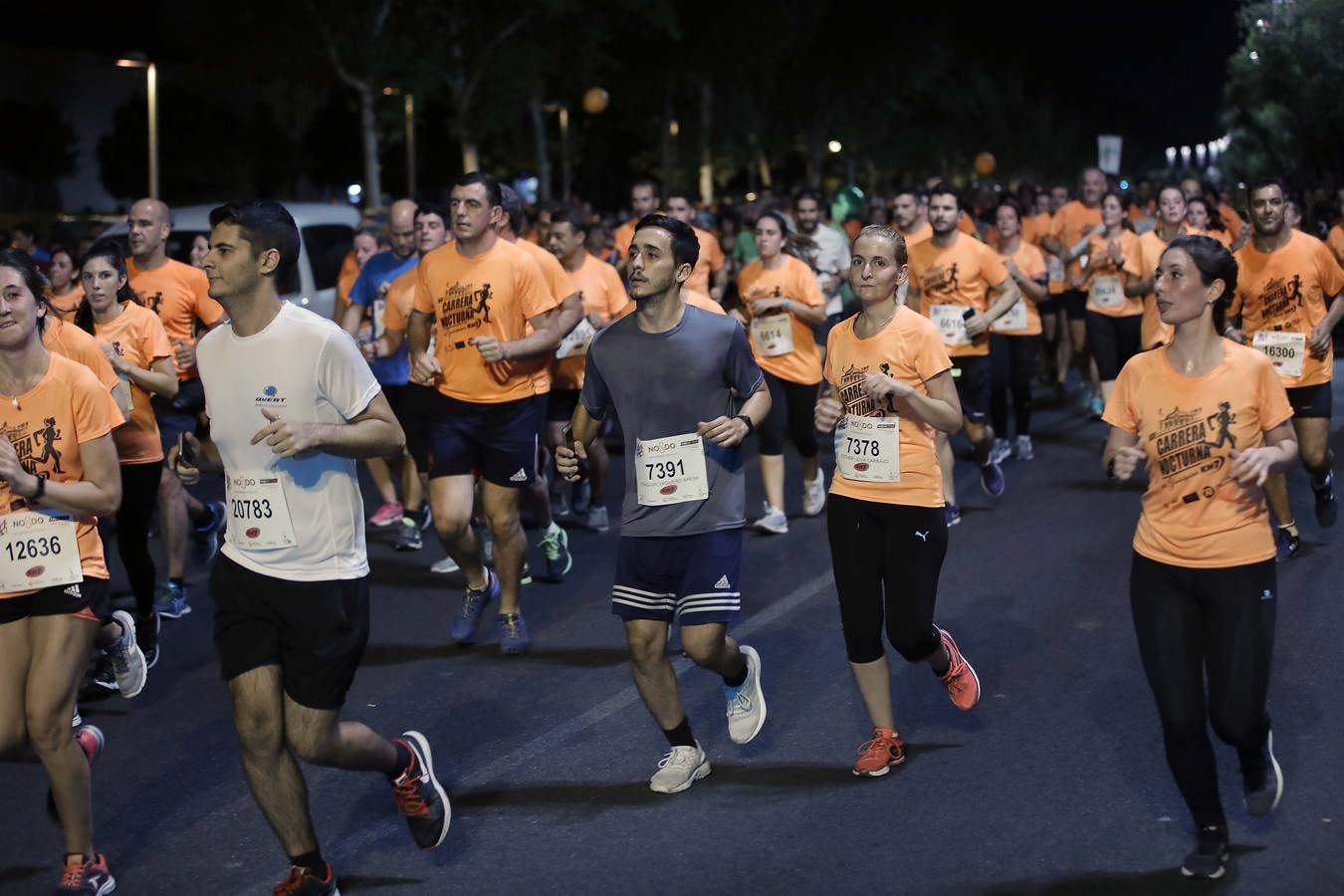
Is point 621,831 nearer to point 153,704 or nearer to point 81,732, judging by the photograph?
point 81,732

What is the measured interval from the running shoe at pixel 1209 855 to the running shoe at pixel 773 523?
561cm

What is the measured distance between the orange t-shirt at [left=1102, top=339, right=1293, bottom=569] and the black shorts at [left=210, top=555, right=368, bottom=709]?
2299mm

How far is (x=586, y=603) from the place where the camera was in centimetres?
888

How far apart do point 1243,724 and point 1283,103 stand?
28174 millimetres

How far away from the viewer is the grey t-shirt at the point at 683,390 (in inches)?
229

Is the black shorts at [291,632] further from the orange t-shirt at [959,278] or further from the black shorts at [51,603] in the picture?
the orange t-shirt at [959,278]

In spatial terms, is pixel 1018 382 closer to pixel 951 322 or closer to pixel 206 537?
pixel 951 322

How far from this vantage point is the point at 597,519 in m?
11.0

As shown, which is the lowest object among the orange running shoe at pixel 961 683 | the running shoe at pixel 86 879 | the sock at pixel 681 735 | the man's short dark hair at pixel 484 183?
the running shoe at pixel 86 879

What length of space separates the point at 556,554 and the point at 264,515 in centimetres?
449

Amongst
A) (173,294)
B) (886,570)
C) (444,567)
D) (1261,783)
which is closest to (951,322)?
(444,567)

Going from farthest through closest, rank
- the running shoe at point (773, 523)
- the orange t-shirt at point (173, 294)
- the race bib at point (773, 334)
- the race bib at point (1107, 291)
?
the race bib at point (1107, 291)
the race bib at point (773, 334)
the running shoe at point (773, 523)
the orange t-shirt at point (173, 294)

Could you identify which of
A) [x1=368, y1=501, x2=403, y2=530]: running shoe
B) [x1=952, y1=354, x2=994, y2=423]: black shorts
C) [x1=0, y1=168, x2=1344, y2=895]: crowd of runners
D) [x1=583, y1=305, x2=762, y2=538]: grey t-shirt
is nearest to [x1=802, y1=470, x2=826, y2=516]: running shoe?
[x1=952, y1=354, x2=994, y2=423]: black shorts

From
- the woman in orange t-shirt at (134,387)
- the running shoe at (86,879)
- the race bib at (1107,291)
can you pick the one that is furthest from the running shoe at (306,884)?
the race bib at (1107,291)
